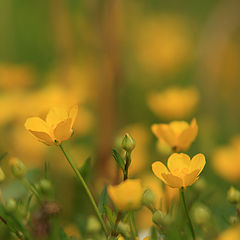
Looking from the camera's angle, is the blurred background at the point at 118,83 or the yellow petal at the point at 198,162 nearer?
the yellow petal at the point at 198,162

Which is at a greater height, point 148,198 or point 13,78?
point 148,198

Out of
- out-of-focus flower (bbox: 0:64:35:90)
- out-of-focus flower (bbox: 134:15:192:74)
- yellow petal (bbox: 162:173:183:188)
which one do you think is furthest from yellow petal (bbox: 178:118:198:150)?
out-of-focus flower (bbox: 134:15:192:74)

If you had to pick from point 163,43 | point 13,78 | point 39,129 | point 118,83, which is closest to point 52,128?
point 39,129

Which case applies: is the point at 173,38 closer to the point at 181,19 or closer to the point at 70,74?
the point at 181,19

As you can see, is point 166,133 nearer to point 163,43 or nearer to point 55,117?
point 55,117

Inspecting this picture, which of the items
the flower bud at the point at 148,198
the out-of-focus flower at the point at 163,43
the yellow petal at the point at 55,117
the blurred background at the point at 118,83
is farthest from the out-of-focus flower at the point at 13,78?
the flower bud at the point at 148,198

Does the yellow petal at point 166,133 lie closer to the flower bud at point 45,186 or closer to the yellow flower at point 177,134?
the yellow flower at point 177,134
